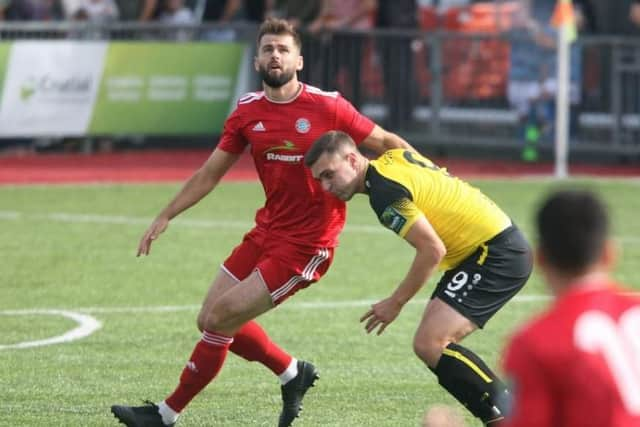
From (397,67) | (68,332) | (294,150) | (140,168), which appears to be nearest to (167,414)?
(294,150)

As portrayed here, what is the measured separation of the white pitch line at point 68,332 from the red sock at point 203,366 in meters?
2.56

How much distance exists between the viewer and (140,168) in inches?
873

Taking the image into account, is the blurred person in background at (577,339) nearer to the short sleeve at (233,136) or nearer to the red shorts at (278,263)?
the red shorts at (278,263)

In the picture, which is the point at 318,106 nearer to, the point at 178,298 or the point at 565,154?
the point at 178,298

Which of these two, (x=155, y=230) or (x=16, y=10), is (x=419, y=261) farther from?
(x=16, y=10)

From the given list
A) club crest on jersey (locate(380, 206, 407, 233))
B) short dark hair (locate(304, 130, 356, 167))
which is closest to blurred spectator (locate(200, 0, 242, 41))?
short dark hair (locate(304, 130, 356, 167))

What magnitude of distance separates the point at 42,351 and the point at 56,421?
6.60 feet

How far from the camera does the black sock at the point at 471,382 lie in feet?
24.1

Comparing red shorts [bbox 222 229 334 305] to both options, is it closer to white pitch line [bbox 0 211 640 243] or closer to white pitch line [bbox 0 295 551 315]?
white pitch line [bbox 0 295 551 315]

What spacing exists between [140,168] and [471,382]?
49.8ft

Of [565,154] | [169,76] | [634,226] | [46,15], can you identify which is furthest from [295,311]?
[46,15]

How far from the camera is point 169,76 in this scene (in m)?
23.0

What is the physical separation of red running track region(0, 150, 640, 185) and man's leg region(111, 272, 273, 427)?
12.7 m

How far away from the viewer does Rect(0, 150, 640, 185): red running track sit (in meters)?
20.9
